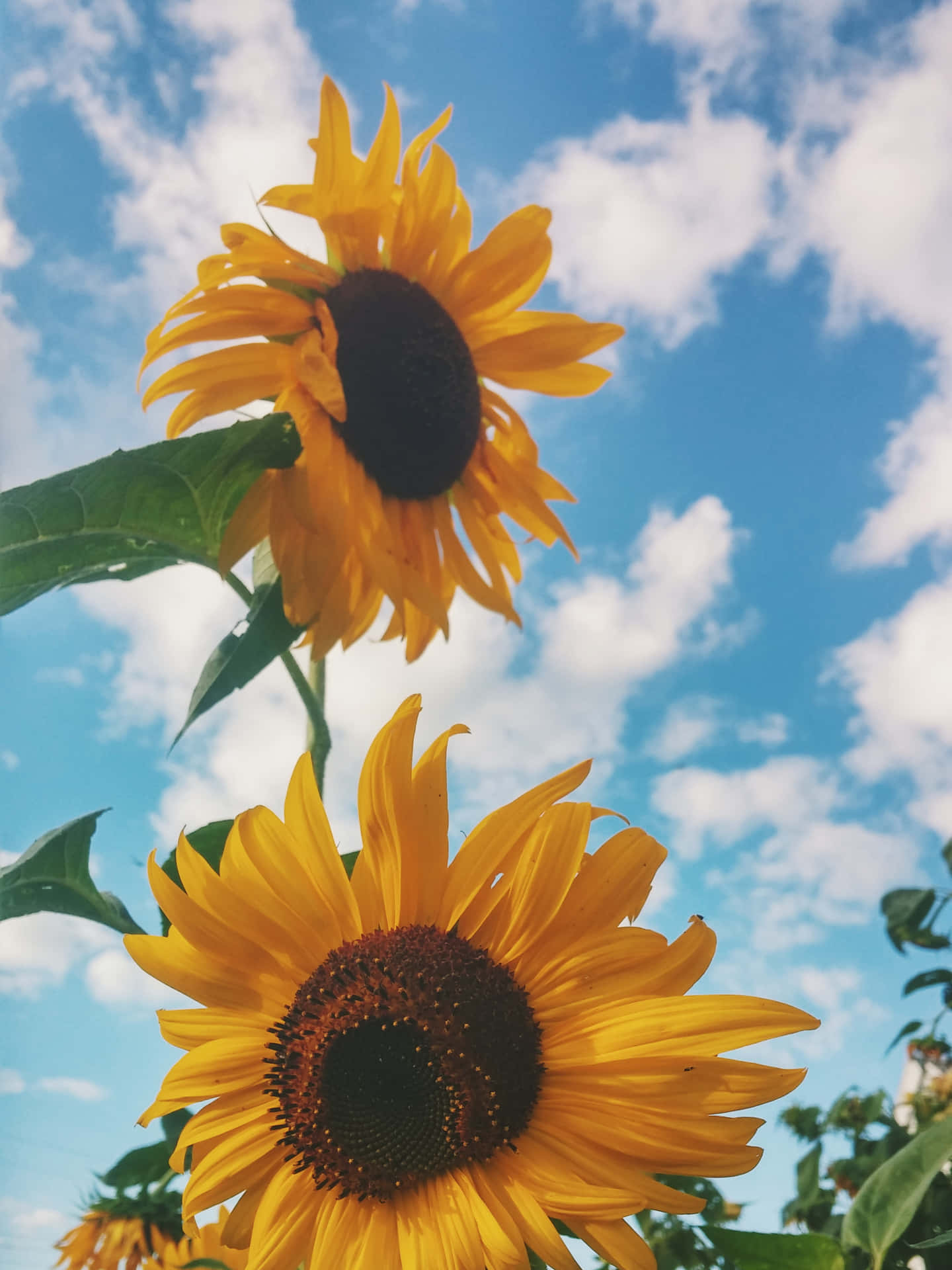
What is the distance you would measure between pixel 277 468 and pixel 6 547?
0.50 feet

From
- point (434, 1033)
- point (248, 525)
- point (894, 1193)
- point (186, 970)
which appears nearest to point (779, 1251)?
point (894, 1193)

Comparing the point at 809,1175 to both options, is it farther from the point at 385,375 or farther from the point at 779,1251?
the point at 385,375

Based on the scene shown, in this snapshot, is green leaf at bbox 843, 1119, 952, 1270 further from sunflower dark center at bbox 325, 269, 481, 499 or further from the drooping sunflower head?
the drooping sunflower head

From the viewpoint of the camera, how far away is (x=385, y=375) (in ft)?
2.21

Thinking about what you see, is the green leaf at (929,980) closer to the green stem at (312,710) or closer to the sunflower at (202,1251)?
the sunflower at (202,1251)

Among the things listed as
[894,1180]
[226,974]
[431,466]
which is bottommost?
[894,1180]

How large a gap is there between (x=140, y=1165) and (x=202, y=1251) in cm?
8

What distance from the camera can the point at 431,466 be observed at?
27.7 inches

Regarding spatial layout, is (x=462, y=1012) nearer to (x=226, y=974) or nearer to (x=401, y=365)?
(x=226, y=974)

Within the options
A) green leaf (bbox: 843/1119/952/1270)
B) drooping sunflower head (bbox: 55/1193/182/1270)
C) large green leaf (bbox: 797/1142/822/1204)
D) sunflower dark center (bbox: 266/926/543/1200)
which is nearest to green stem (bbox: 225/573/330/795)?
sunflower dark center (bbox: 266/926/543/1200)

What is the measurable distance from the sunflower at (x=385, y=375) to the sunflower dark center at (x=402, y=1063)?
0.18 meters

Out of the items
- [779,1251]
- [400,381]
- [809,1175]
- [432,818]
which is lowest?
[779,1251]

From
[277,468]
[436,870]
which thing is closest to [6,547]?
[277,468]

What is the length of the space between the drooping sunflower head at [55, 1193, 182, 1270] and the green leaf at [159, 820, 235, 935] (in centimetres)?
63
